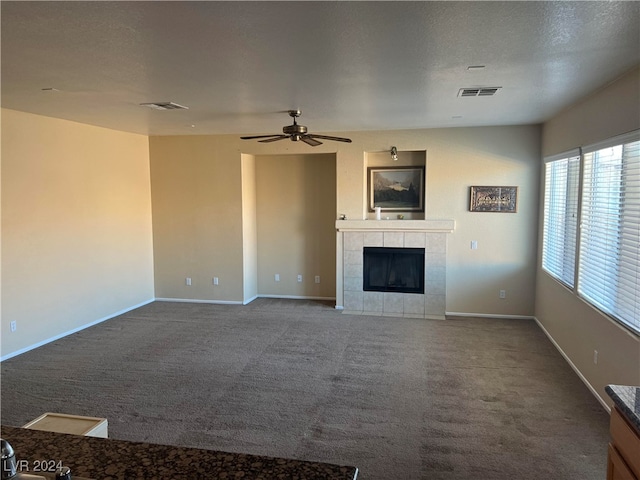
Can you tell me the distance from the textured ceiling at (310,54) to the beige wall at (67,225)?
0.64 metres

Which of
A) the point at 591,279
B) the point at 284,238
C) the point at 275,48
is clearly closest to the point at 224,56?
the point at 275,48

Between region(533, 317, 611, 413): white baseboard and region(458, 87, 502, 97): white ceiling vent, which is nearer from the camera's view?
region(533, 317, 611, 413): white baseboard

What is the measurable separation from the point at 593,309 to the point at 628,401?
2474mm

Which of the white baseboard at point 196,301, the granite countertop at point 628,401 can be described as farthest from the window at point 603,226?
the white baseboard at point 196,301

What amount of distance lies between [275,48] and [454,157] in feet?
13.4

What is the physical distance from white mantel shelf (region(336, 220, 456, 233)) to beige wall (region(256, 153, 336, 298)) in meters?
0.72

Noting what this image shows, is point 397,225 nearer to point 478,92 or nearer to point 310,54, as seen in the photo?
point 478,92

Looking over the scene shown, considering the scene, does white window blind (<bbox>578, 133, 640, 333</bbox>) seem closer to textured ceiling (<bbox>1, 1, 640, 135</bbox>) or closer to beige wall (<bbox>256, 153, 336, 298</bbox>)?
textured ceiling (<bbox>1, 1, 640, 135</bbox>)

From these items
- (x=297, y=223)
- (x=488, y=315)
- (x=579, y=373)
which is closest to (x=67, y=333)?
(x=297, y=223)

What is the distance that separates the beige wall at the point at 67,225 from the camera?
15.5 feet

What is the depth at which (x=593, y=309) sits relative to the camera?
3.83m

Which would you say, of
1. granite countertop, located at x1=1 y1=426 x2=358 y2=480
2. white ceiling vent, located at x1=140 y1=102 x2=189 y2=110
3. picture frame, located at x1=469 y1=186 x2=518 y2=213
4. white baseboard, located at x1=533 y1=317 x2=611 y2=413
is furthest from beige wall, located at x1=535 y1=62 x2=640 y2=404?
white ceiling vent, located at x1=140 y1=102 x2=189 y2=110

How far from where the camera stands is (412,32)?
2.42 meters

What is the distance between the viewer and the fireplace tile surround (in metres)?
6.25
